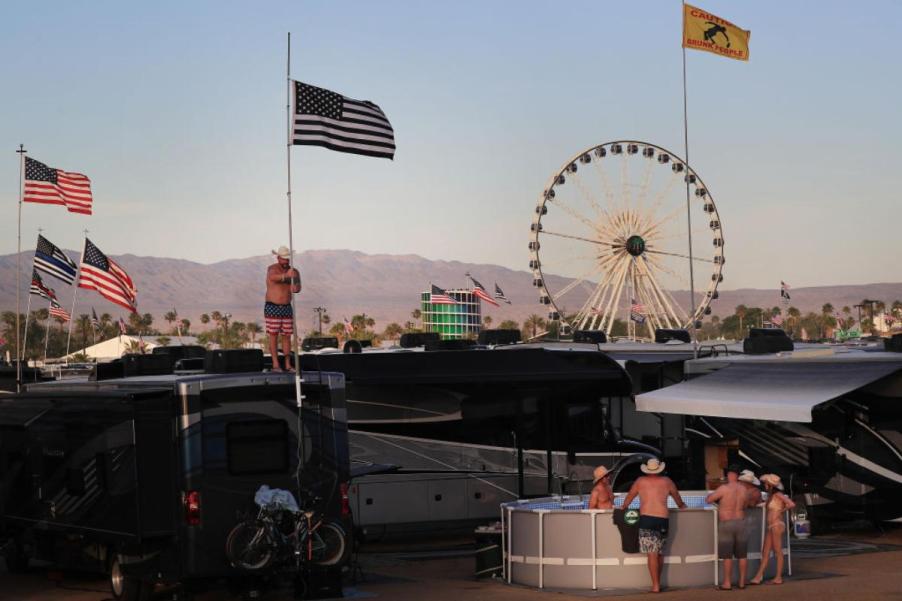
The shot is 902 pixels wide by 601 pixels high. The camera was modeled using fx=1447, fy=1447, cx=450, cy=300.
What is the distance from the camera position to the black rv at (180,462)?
14930 millimetres

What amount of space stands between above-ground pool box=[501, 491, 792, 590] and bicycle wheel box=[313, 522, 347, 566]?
2.27 meters

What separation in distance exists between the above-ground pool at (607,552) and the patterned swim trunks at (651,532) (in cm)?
41

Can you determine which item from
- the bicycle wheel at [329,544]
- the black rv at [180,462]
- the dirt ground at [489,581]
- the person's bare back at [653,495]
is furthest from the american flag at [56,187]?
the person's bare back at [653,495]

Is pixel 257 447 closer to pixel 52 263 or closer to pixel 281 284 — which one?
pixel 281 284

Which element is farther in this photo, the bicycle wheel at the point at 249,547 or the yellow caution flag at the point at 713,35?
the yellow caution flag at the point at 713,35

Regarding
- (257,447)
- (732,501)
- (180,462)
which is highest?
(257,447)

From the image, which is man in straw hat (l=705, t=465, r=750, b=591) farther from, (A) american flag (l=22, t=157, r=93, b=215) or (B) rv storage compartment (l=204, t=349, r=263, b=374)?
(A) american flag (l=22, t=157, r=93, b=215)

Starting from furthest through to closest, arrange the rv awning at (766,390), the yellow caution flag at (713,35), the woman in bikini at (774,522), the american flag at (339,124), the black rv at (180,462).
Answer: the yellow caution flag at (713,35), the rv awning at (766,390), the american flag at (339,124), the woman in bikini at (774,522), the black rv at (180,462)

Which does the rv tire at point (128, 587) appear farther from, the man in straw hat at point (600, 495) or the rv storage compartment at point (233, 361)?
the man in straw hat at point (600, 495)

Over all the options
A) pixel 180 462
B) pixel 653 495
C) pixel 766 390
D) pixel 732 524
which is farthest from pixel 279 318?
pixel 766 390

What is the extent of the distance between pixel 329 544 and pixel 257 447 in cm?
139

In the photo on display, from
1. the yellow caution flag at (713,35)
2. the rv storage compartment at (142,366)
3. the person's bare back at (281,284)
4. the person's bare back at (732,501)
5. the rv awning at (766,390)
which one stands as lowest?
the person's bare back at (732,501)

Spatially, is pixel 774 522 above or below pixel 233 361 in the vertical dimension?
below

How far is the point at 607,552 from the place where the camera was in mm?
16203
